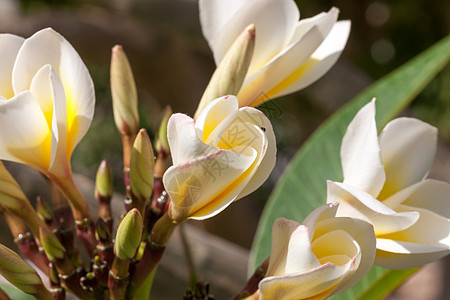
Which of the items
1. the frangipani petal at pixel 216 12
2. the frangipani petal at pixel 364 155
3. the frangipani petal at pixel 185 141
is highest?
the frangipani petal at pixel 216 12

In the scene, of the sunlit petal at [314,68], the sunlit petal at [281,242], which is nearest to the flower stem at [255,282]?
the sunlit petal at [281,242]

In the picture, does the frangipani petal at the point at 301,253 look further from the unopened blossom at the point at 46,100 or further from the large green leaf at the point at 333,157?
the large green leaf at the point at 333,157

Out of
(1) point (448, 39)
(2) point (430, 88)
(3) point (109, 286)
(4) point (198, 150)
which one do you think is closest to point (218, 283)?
(1) point (448, 39)

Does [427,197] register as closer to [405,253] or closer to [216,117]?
[405,253]

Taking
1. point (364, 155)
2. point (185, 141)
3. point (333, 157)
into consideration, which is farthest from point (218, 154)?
point (333, 157)

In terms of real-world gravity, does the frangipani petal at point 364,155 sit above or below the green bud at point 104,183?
above

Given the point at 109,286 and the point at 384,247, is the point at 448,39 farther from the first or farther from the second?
the point at 109,286
